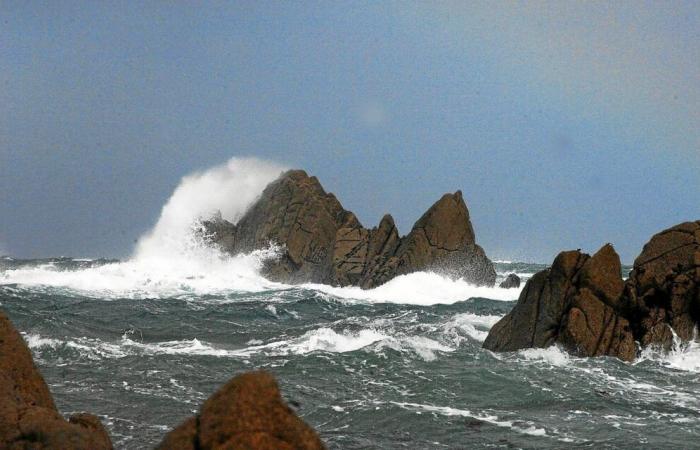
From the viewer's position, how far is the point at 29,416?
6.67m

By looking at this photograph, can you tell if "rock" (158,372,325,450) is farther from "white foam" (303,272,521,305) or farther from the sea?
"white foam" (303,272,521,305)

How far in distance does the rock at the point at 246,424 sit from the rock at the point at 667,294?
1531cm

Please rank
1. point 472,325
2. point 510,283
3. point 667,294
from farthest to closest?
point 510,283
point 472,325
point 667,294

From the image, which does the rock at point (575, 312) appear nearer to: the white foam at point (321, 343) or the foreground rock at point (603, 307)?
the foreground rock at point (603, 307)

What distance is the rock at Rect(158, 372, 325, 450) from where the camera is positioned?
496 cm

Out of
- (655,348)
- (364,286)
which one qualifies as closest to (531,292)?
(655,348)

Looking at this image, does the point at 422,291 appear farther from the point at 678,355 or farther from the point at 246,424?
the point at 246,424

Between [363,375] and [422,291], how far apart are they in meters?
25.8

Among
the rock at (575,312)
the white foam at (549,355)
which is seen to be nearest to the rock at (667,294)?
the rock at (575,312)

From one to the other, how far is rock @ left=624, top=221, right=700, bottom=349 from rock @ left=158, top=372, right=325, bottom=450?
15313 mm

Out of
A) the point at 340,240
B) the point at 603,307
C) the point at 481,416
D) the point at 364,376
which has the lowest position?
the point at 481,416

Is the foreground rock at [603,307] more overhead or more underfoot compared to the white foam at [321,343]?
more overhead

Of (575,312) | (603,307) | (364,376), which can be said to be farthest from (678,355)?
(364,376)

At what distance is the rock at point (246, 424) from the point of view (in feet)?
16.3
